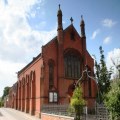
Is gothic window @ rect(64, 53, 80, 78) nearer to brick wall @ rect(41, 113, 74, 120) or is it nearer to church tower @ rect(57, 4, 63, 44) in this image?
church tower @ rect(57, 4, 63, 44)

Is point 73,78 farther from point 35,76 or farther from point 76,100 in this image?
point 76,100

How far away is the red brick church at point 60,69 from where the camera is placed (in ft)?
126

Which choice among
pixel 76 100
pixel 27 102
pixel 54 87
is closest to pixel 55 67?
pixel 54 87

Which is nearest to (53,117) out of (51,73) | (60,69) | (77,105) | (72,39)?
(77,105)

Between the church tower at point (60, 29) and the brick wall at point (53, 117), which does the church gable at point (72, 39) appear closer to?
the church tower at point (60, 29)

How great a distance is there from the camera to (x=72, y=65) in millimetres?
41781

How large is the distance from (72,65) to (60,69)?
3.03 metres

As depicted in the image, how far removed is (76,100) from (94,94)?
20.0 m

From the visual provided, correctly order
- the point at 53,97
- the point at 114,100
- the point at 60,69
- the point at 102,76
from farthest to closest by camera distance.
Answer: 1. the point at 102,76
2. the point at 60,69
3. the point at 53,97
4. the point at 114,100

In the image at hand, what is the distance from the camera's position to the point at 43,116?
33.6 meters

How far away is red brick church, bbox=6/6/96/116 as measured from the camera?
38.4 m

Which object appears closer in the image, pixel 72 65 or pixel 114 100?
pixel 114 100

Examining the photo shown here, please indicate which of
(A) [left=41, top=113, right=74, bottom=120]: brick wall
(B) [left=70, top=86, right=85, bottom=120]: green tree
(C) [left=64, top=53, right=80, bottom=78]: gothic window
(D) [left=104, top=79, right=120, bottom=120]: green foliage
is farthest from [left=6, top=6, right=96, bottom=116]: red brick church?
(D) [left=104, top=79, right=120, bottom=120]: green foliage

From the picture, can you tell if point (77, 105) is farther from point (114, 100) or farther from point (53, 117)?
point (114, 100)
